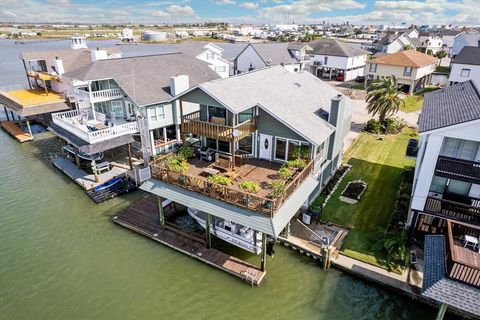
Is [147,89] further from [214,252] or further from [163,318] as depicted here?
[163,318]

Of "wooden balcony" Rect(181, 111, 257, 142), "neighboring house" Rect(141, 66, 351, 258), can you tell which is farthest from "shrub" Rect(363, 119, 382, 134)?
"wooden balcony" Rect(181, 111, 257, 142)

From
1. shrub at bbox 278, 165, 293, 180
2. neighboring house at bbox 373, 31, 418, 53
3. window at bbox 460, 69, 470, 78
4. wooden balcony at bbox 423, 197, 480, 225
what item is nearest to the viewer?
wooden balcony at bbox 423, 197, 480, 225

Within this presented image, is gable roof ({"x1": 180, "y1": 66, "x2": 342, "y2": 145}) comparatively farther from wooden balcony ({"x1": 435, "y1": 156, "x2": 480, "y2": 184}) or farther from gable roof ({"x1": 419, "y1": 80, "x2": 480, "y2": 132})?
wooden balcony ({"x1": 435, "y1": 156, "x2": 480, "y2": 184})

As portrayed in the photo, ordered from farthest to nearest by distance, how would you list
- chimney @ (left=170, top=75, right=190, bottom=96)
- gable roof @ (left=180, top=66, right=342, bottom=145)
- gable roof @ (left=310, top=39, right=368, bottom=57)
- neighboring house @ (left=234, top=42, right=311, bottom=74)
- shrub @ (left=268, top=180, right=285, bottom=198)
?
gable roof @ (left=310, top=39, right=368, bottom=57), neighboring house @ (left=234, top=42, right=311, bottom=74), chimney @ (left=170, top=75, right=190, bottom=96), gable roof @ (left=180, top=66, right=342, bottom=145), shrub @ (left=268, top=180, right=285, bottom=198)

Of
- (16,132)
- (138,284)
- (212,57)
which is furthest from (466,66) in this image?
(16,132)

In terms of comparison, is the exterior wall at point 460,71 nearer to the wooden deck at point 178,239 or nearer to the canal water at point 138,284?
the canal water at point 138,284

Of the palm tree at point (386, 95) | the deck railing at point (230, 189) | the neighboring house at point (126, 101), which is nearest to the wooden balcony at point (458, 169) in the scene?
the deck railing at point (230, 189)

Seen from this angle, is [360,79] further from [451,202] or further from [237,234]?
[237,234]

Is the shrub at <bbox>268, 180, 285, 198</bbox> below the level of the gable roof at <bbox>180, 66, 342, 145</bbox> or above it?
below
